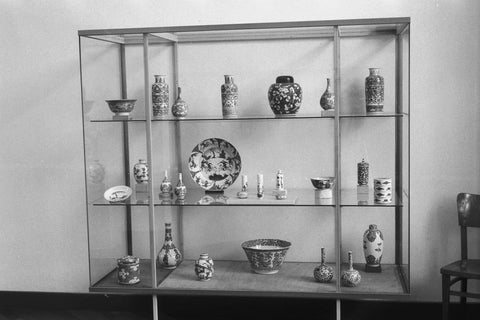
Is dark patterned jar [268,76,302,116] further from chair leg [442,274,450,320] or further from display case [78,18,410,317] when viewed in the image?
chair leg [442,274,450,320]

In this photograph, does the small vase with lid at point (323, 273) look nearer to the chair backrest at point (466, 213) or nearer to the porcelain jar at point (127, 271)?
the chair backrest at point (466, 213)

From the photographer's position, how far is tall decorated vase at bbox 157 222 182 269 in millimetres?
3689

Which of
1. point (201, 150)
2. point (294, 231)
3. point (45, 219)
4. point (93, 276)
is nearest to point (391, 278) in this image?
point (294, 231)

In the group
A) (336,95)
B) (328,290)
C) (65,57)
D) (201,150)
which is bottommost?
(328,290)

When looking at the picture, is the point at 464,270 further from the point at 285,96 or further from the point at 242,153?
the point at 242,153

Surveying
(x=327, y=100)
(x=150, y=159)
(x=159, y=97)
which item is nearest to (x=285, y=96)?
(x=327, y=100)

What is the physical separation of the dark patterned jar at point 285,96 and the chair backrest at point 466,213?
0.92 m

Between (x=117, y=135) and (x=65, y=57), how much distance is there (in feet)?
1.92

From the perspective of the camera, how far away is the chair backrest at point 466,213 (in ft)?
11.3

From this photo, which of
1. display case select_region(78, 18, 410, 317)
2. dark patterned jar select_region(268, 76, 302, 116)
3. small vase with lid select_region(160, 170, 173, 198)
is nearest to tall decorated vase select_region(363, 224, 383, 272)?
display case select_region(78, 18, 410, 317)

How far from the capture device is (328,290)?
11.1ft

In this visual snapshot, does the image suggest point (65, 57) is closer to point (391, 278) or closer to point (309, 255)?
point (309, 255)

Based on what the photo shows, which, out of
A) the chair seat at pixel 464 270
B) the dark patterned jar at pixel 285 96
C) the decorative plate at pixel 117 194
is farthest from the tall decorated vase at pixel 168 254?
the chair seat at pixel 464 270

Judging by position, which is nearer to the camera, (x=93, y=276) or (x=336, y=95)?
(x=336, y=95)
